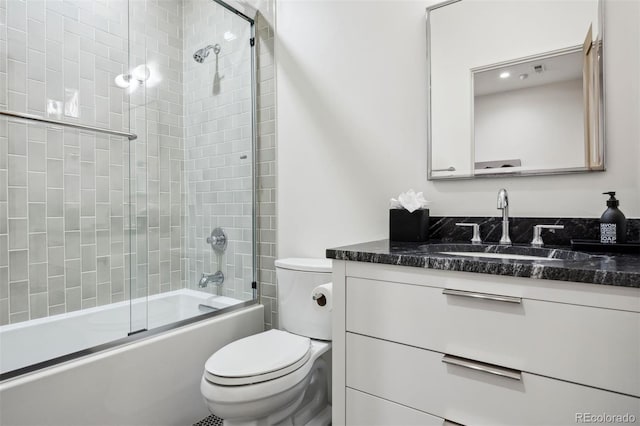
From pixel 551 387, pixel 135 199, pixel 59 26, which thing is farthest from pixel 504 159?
pixel 59 26

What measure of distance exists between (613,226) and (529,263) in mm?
458

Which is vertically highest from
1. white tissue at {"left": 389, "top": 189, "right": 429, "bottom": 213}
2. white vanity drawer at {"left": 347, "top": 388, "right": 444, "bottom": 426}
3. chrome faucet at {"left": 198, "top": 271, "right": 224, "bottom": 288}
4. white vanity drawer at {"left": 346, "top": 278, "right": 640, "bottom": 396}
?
white tissue at {"left": 389, "top": 189, "right": 429, "bottom": 213}

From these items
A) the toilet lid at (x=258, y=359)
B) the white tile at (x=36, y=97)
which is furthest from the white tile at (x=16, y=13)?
the toilet lid at (x=258, y=359)

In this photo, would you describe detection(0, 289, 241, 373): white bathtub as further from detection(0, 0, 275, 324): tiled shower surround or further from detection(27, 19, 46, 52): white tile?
detection(27, 19, 46, 52): white tile

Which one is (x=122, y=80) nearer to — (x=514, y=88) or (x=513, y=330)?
(x=514, y=88)

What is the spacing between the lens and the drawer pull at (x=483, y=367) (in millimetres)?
884

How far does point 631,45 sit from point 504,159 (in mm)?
522

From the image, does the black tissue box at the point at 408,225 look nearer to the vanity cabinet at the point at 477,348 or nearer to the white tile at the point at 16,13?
the vanity cabinet at the point at 477,348

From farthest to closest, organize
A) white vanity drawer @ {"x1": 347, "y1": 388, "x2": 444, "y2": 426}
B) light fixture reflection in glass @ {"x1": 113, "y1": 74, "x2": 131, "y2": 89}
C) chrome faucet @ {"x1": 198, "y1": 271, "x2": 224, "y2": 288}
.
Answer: chrome faucet @ {"x1": 198, "y1": 271, "x2": 224, "y2": 288}, light fixture reflection in glass @ {"x1": 113, "y1": 74, "x2": 131, "y2": 89}, white vanity drawer @ {"x1": 347, "y1": 388, "x2": 444, "y2": 426}

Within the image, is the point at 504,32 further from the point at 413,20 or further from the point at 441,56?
the point at 413,20

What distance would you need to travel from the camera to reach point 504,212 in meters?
1.33

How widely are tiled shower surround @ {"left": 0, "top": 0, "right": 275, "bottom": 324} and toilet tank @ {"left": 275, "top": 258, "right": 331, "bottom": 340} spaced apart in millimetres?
348

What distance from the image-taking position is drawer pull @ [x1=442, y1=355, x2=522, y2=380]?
34.8 inches

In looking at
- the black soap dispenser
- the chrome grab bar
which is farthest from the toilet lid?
the chrome grab bar
